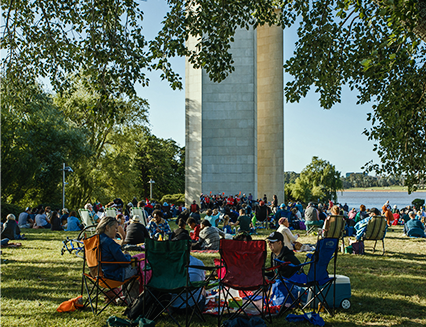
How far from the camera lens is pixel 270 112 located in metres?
39.4

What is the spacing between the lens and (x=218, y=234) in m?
10.5

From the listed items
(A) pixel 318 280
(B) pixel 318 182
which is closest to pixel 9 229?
(A) pixel 318 280

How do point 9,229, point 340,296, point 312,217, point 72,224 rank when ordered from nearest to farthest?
point 340,296 → point 9,229 → point 312,217 → point 72,224

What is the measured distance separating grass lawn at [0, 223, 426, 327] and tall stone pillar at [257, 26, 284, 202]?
27819 millimetres

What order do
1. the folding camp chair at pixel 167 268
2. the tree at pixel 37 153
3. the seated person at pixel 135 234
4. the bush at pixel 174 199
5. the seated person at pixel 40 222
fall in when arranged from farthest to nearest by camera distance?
1. the bush at pixel 174 199
2. the tree at pixel 37 153
3. the seated person at pixel 40 222
4. the seated person at pixel 135 234
5. the folding camp chair at pixel 167 268

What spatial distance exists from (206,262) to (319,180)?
67.0m

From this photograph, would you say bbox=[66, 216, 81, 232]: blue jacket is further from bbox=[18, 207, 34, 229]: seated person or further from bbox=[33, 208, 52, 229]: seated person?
bbox=[18, 207, 34, 229]: seated person

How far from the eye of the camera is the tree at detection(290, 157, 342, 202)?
69438 millimetres

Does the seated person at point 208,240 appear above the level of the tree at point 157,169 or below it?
below

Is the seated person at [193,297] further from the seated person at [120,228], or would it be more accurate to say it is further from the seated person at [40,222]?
the seated person at [40,222]

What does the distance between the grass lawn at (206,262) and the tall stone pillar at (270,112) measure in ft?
91.3

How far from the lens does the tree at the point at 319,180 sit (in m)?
69.4

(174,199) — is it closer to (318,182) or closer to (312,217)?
(312,217)

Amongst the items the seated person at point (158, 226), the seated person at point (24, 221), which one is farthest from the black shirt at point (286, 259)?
the seated person at point (24, 221)
